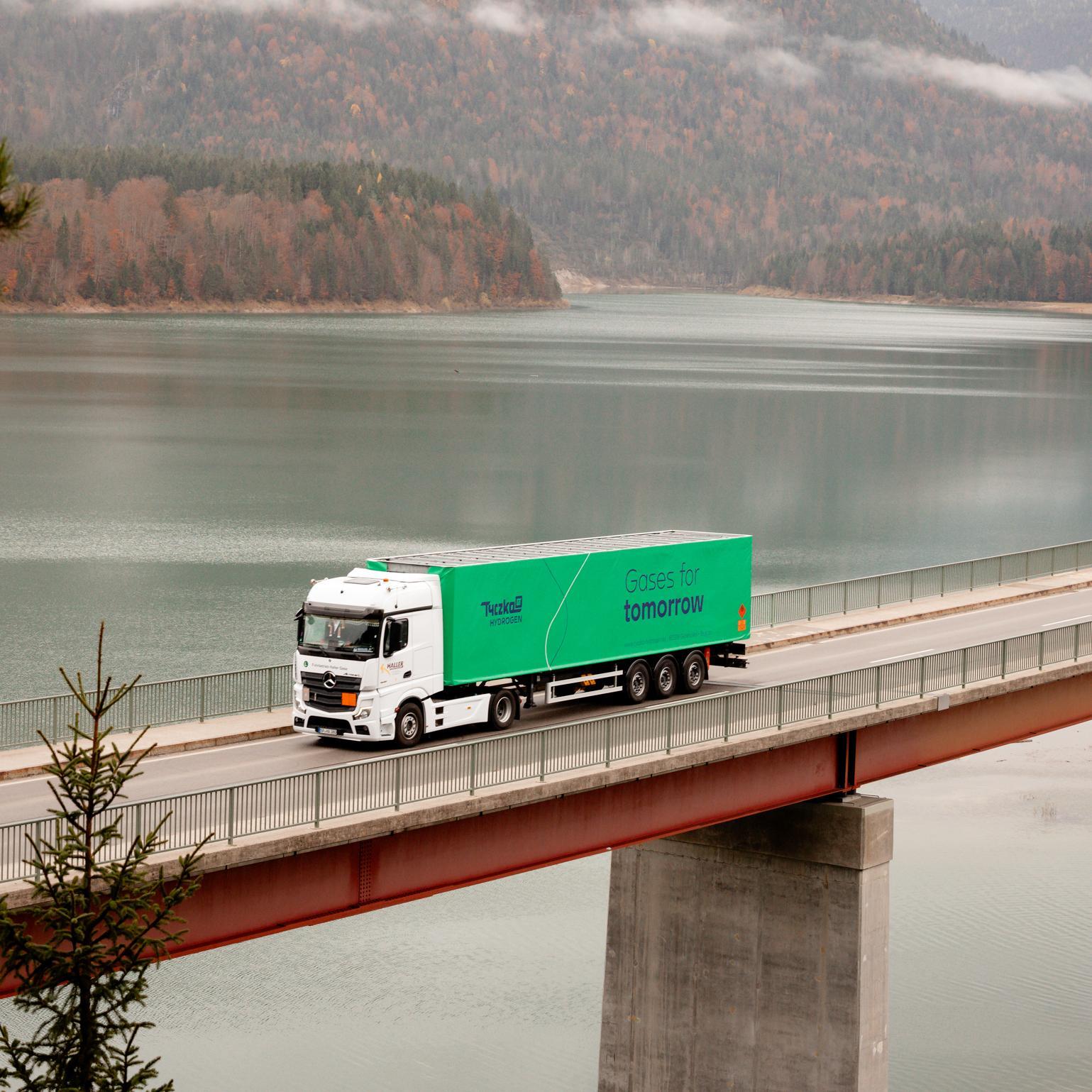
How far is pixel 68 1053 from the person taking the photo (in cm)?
1864

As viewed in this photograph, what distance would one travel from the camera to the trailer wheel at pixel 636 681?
109 feet

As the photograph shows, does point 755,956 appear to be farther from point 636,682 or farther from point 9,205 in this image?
point 9,205

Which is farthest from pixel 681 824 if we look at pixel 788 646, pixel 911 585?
pixel 911 585

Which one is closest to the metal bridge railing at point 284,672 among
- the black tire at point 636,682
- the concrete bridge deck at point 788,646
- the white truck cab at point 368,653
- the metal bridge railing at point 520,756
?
the concrete bridge deck at point 788,646

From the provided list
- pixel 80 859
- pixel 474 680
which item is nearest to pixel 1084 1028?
pixel 474 680

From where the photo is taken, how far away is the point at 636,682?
33.4 m

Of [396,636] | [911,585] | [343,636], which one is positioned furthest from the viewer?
[911,585]

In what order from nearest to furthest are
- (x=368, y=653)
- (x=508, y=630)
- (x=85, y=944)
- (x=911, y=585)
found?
(x=85, y=944) < (x=368, y=653) < (x=508, y=630) < (x=911, y=585)

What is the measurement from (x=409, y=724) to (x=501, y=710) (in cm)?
208

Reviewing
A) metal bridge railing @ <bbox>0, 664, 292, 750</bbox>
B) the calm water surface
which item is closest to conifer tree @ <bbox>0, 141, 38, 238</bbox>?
metal bridge railing @ <bbox>0, 664, 292, 750</bbox>

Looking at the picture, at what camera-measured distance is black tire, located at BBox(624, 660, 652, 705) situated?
3322cm

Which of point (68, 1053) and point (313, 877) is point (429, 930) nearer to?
point (313, 877)

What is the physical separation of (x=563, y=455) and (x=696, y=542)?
93.3 metres

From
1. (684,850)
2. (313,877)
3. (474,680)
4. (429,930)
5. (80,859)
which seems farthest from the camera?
(429,930)
